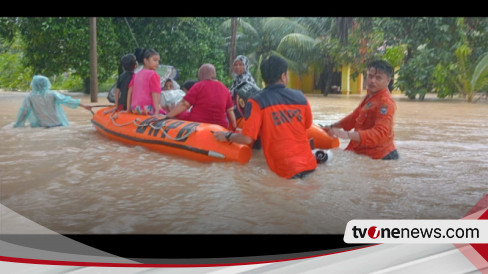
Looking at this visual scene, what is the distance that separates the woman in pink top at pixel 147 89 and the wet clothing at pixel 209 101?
44cm

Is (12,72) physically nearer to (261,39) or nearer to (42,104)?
(42,104)

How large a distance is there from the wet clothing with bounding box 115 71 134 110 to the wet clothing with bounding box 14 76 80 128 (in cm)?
47

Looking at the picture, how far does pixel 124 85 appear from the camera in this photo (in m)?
3.41

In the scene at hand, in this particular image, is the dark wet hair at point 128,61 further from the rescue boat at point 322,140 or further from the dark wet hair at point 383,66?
the dark wet hair at point 383,66

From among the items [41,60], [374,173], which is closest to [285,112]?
[374,173]

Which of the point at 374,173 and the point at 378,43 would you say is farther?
the point at 378,43

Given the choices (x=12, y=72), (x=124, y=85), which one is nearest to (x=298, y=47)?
(x=12, y=72)

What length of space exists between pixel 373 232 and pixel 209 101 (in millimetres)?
2025

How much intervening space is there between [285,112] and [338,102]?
4891mm

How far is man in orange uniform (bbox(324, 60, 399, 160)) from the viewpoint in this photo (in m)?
2.10

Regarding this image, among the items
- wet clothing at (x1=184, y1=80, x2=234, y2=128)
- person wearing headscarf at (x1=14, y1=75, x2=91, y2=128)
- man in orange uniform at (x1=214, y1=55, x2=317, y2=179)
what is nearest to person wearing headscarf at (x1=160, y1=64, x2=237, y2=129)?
wet clothing at (x1=184, y1=80, x2=234, y2=128)

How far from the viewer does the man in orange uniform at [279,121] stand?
1.76 meters
